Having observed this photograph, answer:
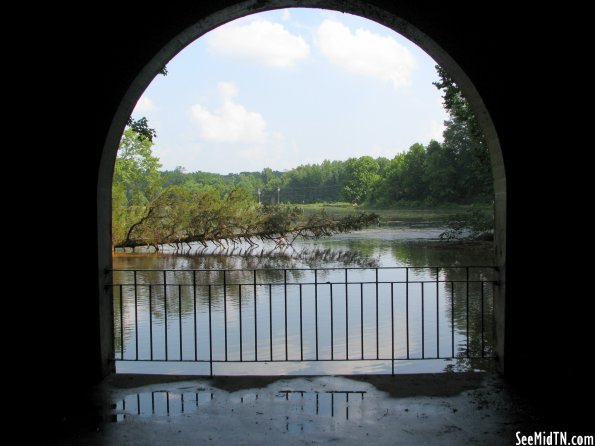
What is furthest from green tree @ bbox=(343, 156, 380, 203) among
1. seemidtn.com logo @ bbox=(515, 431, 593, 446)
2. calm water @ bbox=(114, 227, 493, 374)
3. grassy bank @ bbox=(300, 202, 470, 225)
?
seemidtn.com logo @ bbox=(515, 431, 593, 446)

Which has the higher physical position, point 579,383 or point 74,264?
point 74,264

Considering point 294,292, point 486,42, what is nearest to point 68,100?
point 486,42

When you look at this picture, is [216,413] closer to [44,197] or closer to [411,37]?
[44,197]

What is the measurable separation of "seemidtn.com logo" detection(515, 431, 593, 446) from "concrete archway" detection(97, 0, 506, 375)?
1.03m

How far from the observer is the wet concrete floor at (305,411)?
323 cm

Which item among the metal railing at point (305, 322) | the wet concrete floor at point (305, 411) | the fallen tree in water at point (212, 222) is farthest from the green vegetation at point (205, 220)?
the wet concrete floor at point (305, 411)

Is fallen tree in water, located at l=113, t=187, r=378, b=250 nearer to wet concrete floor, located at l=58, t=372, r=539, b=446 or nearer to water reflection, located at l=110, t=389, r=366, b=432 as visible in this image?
wet concrete floor, located at l=58, t=372, r=539, b=446

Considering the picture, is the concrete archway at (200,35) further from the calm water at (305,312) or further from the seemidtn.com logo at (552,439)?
the seemidtn.com logo at (552,439)

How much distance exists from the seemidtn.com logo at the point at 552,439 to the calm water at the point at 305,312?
1.28 metres

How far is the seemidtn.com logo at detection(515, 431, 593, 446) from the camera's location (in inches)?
123

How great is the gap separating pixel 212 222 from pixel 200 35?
15239 millimetres

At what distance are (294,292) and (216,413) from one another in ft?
30.9

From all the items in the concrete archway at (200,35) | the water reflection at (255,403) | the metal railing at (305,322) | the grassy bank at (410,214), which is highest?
the concrete archway at (200,35)

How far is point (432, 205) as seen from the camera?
30359 millimetres
